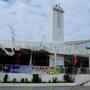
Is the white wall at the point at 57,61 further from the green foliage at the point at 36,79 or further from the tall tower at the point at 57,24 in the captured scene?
the green foliage at the point at 36,79

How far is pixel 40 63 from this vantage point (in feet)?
164

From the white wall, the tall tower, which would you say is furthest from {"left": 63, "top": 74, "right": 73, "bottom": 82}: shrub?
the tall tower

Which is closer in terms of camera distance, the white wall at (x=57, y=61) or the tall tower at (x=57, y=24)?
the white wall at (x=57, y=61)

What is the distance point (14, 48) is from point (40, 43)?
418 centimetres

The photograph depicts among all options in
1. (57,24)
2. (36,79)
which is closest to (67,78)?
(36,79)

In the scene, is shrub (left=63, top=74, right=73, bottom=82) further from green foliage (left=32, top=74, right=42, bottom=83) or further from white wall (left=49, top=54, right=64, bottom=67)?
white wall (left=49, top=54, right=64, bottom=67)

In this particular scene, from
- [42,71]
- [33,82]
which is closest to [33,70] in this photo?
[42,71]

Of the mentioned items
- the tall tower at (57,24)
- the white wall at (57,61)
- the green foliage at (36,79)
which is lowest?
the green foliage at (36,79)

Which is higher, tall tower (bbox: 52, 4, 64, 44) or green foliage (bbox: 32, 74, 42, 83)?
tall tower (bbox: 52, 4, 64, 44)

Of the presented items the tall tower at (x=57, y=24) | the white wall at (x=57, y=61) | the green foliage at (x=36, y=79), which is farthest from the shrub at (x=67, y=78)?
the tall tower at (x=57, y=24)

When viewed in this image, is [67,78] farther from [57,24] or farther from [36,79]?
[57,24]

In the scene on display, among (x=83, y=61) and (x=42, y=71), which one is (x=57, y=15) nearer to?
(x=83, y=61)

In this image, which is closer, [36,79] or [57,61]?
[36,79]

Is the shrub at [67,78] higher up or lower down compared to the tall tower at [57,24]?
lower down
